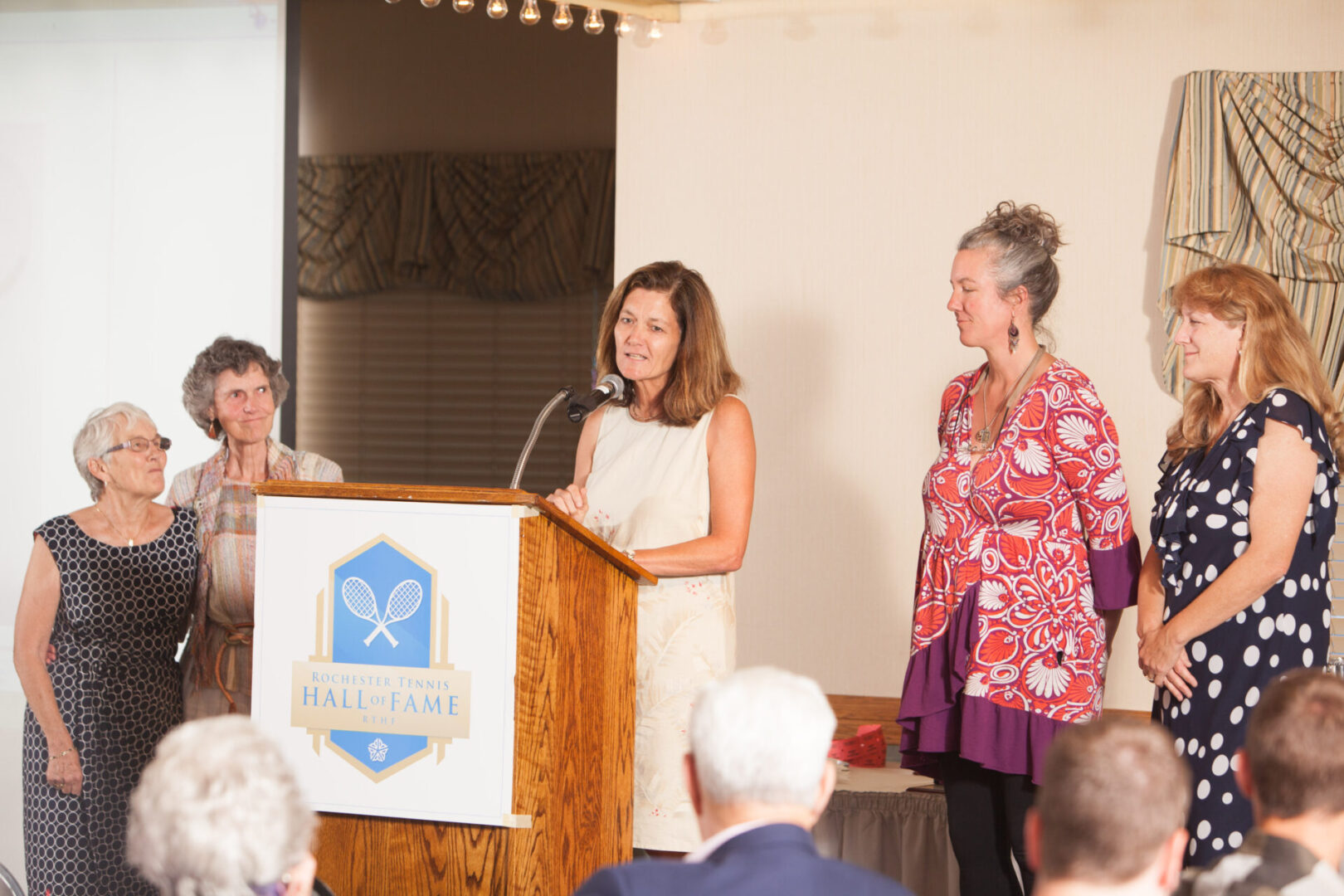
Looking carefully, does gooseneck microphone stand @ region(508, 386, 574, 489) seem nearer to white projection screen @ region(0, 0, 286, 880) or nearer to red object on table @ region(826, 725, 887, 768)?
red object on table @ region(826, 725, 887, 768)

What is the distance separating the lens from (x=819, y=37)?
432cm

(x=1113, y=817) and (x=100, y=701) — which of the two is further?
(x=100, y=701)

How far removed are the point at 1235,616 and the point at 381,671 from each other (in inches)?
59.5

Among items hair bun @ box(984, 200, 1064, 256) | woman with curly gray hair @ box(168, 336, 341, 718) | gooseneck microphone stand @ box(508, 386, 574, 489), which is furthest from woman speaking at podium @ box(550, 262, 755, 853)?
woman with curly gray hair @ box(168, 336, 341, 718)

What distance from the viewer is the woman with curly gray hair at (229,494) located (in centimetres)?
304

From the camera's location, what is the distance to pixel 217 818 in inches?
48.6

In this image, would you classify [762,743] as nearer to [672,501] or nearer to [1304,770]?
[1304,770]

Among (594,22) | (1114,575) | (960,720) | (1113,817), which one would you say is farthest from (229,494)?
(1113,817)

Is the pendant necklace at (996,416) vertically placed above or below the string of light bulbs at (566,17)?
below

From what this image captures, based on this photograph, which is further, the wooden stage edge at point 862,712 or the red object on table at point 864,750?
the wooden stage edge at point 862,712

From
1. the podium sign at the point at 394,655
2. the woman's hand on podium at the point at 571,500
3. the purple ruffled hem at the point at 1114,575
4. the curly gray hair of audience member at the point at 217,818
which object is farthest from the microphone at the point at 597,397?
the curly gray hair of audience member at the point at 217,818

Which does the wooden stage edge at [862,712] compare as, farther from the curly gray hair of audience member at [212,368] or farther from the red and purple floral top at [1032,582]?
the curly gray hair of audience member at [212,368]

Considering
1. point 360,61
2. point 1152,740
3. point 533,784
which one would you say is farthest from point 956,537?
point 360,61

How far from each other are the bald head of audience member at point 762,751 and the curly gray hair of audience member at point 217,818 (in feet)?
1.33
